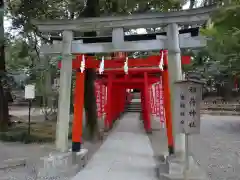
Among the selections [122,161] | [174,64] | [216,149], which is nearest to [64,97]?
[122,161]

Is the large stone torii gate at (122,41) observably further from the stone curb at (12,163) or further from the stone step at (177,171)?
the stone curb at (12,163)

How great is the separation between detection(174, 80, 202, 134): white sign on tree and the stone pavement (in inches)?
67.2

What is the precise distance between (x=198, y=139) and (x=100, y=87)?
5.43 metres

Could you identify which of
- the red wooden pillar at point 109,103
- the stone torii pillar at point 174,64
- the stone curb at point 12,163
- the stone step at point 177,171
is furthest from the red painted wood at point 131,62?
the red wooden pillar at point 109,103

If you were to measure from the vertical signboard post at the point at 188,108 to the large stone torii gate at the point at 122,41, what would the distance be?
54 cm

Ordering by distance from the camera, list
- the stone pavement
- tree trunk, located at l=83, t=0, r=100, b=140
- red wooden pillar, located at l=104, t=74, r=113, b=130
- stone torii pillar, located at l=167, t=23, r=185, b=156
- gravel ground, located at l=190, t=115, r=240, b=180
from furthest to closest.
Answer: red wooden pillar, located at l=104, t=74, r=113, b=130, tree trunk, located at l=83, t=0, r=100, b=140, gravel ground, located at l=190, t=115, r=240, b=180, the stone pavement, stone torii pillar, located at l=167, t=23, r=185, b=156

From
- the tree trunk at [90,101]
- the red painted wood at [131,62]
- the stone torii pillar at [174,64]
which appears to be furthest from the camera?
the tree trunk at [90,101]

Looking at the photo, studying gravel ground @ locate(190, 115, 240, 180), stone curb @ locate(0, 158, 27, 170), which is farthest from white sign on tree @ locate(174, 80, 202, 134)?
stone curb @ locate(0, 158, 27, 170)

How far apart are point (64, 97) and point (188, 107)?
2873mm

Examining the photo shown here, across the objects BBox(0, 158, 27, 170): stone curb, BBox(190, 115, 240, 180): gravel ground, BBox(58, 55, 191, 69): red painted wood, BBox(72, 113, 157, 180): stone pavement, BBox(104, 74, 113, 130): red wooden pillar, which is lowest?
BBox(190, 115, 240, 180): gravel ground

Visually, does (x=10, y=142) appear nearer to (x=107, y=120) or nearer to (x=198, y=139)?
(x=107, y=120)

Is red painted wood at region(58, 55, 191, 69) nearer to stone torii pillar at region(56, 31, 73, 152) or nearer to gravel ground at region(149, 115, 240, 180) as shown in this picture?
stone torii pillar at region(56, 31, 73, 152)

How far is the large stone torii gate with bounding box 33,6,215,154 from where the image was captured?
6.03m

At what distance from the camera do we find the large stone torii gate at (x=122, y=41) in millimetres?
6027
